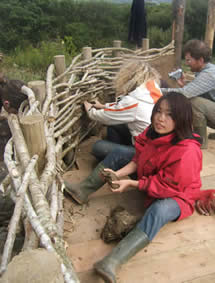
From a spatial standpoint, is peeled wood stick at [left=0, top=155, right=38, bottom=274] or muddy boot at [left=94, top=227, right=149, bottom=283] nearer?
peeled wood stick at [left=0, top=155, right=38, bottom=274]

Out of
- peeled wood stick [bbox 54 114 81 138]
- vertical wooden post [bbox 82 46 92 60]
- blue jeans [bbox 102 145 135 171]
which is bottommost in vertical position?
blue jeans [bbox 102 145 135 171]

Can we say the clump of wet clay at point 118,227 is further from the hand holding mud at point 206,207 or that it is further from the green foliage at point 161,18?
the green foliage at point 161,18

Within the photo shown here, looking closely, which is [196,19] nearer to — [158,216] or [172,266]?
[158,216]

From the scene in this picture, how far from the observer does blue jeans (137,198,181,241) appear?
4.96 feet

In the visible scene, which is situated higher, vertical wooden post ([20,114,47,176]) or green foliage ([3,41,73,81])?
vertical wooden post ([20,114,47,176])

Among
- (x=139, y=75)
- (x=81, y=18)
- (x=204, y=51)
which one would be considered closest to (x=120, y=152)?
(x=139, y=75)

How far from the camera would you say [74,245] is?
5.35 ft

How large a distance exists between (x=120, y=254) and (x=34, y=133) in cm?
71

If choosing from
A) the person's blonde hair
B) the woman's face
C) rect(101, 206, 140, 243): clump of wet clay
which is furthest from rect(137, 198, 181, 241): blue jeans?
the person's blonde hair

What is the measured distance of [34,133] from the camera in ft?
4.50

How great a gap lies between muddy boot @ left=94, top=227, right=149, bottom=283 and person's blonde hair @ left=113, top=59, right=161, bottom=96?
109 centimetres

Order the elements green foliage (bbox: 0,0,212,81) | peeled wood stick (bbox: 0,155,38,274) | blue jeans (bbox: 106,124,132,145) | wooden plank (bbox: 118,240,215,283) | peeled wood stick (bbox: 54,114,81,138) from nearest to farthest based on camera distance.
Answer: peeled wood stick (bbox: 0,155,38,274) < wooden plank (bbox: 118,240,215,283) < peeled wood stick (bbox: 54,114,81,138) < blue jeans (bbox: 106,124,132,145) < green foliage (bbox: 0,0,212,81)

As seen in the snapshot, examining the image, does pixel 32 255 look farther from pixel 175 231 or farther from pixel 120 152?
pixel 120 152

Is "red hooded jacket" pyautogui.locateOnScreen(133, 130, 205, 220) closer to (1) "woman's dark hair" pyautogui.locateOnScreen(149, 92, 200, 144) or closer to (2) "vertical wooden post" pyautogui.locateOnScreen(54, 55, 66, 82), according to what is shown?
(1) "woman's dark hair" pyautogui.locateOnScreen(149, 92, 200, 144)
